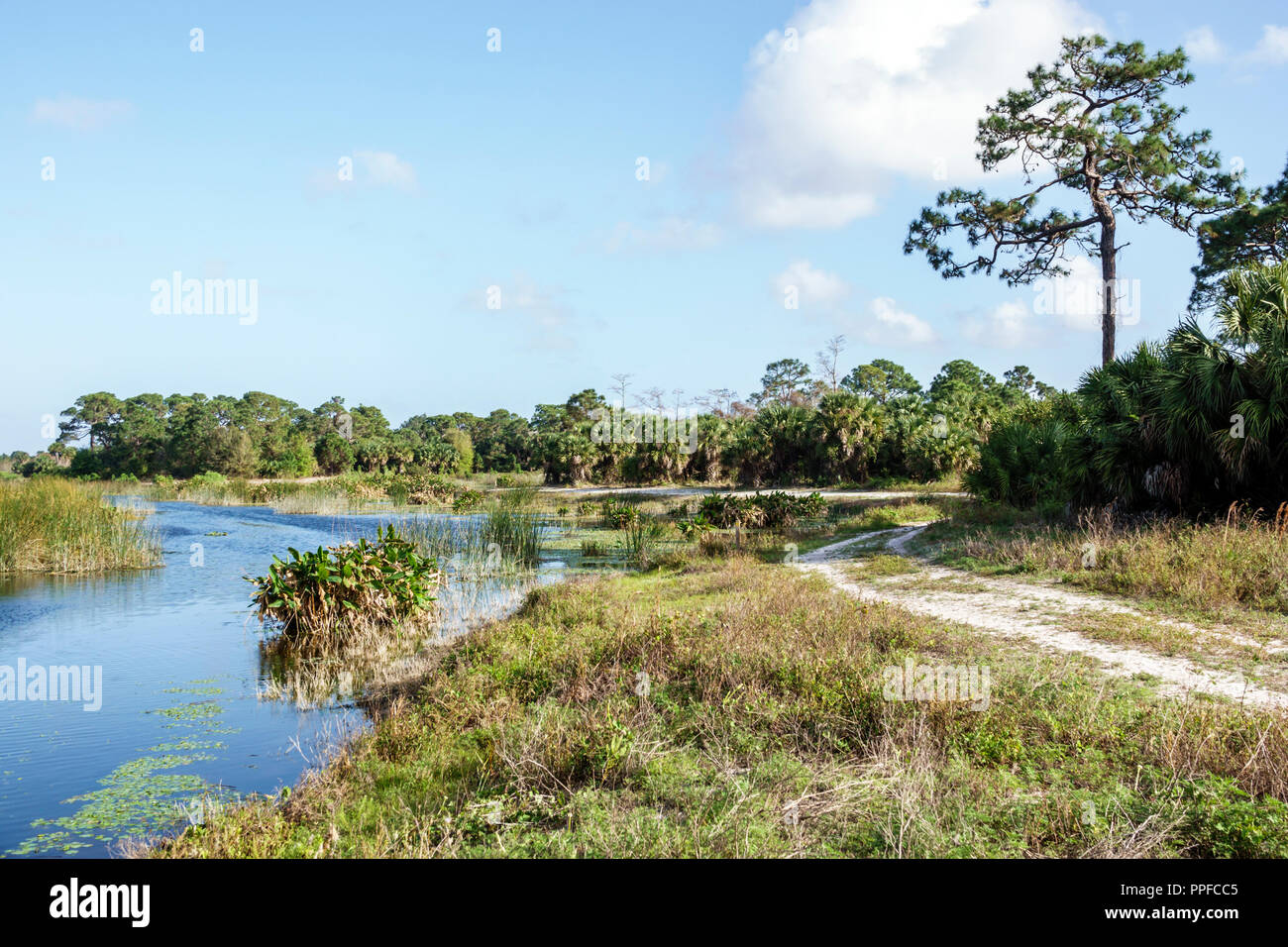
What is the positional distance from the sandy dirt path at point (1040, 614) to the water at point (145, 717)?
628 cm

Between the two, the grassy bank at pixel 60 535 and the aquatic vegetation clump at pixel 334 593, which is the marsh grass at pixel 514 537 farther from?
the grassy bank at pixel 60 535

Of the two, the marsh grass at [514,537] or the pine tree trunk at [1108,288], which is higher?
the pine tree trunk at [1108,288]

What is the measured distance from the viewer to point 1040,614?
9.85 meters

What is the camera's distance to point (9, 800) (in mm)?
6691

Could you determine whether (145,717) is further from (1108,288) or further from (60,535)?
(1108,288)

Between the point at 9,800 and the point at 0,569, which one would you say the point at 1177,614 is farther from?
the point at 0,569

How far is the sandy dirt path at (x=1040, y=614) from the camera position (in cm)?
676

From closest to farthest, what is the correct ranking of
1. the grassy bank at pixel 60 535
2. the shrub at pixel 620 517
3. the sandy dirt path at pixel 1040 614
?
the sandy dirt path at pixel 1040 614, the grassy bank at pixel 60 535, the shrub at pixel 620 517

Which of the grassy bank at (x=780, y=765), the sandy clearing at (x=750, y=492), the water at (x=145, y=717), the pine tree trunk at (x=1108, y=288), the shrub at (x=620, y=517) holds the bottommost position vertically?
the water at (x=145, y=717)

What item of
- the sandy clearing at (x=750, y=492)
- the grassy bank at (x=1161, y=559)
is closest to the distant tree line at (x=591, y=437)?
the sandy clearing at (x=750, y=492)

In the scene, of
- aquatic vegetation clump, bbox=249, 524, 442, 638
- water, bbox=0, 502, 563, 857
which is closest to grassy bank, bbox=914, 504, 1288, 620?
water, bbox=0, 502, 563, 857

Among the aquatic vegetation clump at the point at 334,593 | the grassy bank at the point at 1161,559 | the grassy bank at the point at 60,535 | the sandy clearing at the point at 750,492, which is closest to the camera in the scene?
the grassy bank at the point at 1161,559
